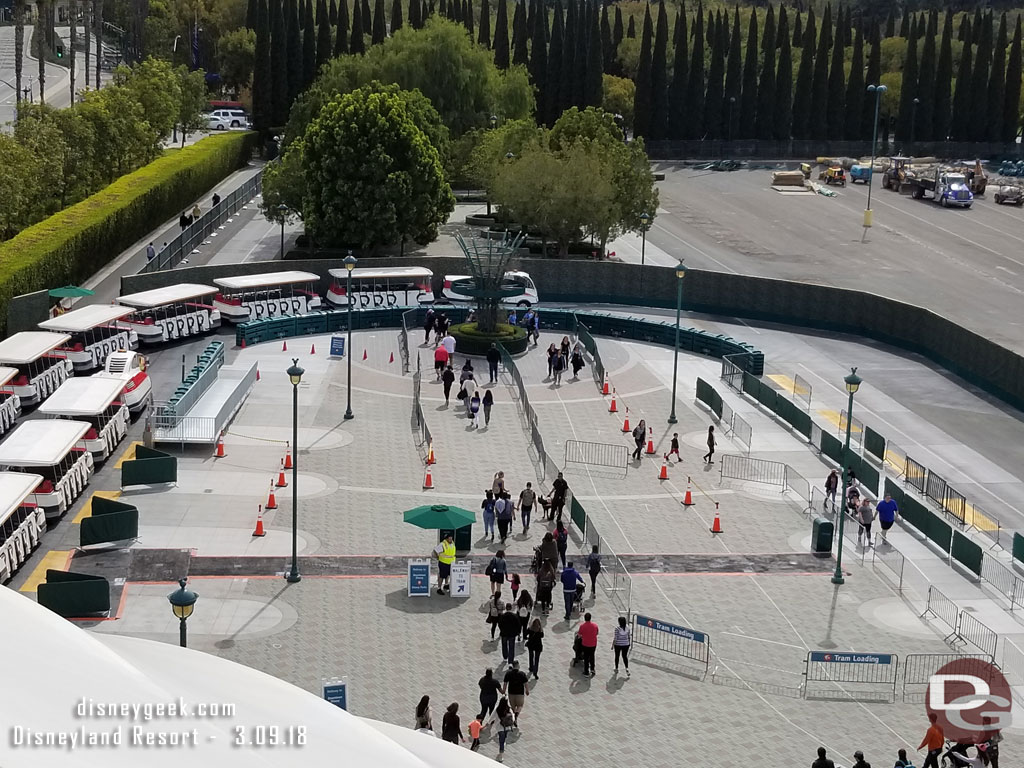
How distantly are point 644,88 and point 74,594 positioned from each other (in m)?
99.9

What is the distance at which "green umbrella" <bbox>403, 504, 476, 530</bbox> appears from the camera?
30594 millimetres

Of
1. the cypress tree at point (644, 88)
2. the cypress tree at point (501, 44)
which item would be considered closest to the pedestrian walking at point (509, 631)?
the cypress tree at point (501, 44)

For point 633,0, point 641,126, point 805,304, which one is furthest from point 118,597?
point 633,0

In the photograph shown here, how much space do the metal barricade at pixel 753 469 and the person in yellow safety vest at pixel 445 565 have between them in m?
11.4

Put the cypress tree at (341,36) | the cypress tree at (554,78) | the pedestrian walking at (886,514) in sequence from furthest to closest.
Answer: the cypress tree at (554,78) → the cypress tree at (341,36) → the pedestrian walking at (886,514)

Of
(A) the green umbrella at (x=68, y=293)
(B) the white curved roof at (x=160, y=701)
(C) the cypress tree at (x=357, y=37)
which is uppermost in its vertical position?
(C) the cypress tree at (x=357, y=37)

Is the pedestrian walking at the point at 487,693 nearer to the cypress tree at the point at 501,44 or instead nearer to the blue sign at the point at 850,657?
the blue sign at the point at 850,657

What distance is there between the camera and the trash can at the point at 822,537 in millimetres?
33250

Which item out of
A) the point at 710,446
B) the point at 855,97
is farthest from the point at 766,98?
the point at 710,446

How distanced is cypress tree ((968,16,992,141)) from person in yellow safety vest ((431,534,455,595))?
344ft

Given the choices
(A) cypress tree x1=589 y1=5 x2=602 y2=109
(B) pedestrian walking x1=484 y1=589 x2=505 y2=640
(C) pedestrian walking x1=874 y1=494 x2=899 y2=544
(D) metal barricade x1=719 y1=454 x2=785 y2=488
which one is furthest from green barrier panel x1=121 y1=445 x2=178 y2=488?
(A) cypress tree x1=589 y1=5 x2=602 y2=109

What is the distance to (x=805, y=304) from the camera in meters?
60.5

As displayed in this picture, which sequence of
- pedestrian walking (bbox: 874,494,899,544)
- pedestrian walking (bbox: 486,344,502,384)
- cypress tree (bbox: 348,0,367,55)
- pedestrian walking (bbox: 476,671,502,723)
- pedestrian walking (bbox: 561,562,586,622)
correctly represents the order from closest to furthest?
pedestrian walking (bbox: 476,671,502,723), pedestrian walking (bbox: 561,562,586,622), pedestrian walking (bbox: 874,494,899,544), pedestrian walking (bbox: 486,344,502,384), cypress tree (bbox: 348,0,367,55)

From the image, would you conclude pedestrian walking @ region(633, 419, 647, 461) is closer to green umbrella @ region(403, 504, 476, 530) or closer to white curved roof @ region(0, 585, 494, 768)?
green umbrella @ region(403, 504, 476, 530)
